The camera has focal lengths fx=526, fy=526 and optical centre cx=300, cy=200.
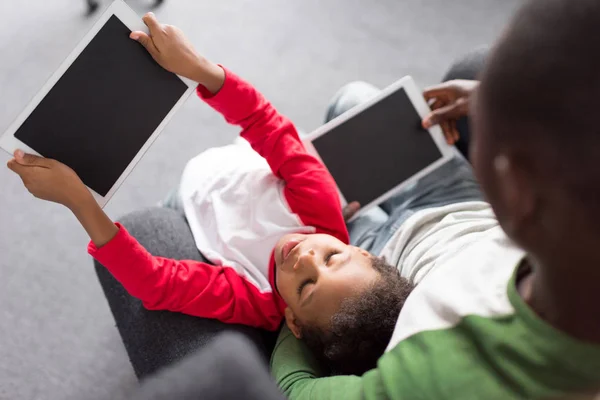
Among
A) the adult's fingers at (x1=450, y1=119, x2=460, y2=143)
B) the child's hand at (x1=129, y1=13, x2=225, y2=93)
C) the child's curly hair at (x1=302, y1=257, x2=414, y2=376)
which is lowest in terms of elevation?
the child's curly hair at (x1=302, y1=257, x2=414, y2=376)

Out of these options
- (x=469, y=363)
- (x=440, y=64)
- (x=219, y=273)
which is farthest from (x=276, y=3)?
(x=469, y=363)

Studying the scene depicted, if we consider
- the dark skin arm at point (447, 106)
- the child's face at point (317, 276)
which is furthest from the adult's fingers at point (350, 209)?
the child's face at point (317, 276)

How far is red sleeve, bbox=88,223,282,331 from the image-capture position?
0.85 metres

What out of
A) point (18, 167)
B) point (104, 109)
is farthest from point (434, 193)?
point (18, 167)

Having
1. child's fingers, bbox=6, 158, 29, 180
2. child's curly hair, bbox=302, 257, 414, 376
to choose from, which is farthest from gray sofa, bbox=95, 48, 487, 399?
child's fingers, bbox=6, 158, 29, 180

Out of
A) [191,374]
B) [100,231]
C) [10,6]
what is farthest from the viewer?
[10,6]

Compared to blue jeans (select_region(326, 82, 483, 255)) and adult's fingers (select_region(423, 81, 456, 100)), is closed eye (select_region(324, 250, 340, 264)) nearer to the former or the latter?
blue jeans (select_region(326, 82, 483, 255))

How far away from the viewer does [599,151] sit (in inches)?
13.2

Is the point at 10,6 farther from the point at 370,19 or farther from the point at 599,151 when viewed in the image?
the point at 599,151

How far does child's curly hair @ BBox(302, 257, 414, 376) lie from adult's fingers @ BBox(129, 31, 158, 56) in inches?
19.9

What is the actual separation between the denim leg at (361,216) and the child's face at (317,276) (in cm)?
14

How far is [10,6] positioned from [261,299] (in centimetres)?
135

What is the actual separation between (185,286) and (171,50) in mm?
388

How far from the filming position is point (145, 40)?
817 millimetres
